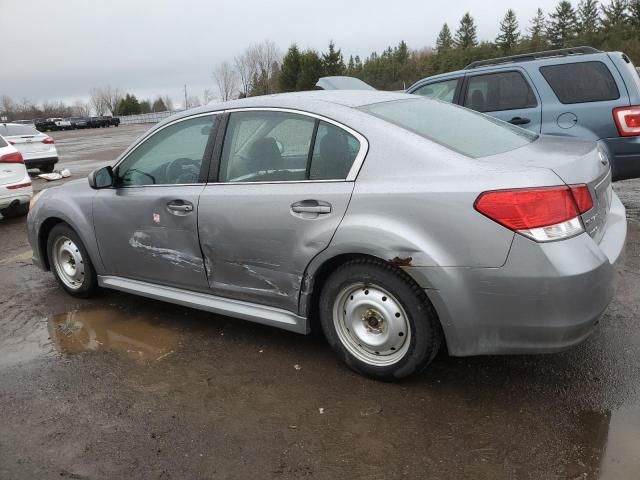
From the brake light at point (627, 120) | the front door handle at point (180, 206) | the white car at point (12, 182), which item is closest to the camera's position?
the front door handle at point (180, 206)

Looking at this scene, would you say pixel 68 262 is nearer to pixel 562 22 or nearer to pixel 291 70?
pixel 291 70

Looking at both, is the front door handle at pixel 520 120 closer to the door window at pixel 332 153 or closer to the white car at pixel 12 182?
the door window at pixel 332 153

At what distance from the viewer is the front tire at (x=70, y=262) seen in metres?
4.58

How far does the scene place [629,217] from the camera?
6.41 metres

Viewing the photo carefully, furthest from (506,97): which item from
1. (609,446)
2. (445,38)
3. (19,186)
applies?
(445,38)

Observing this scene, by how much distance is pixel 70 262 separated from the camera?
478 centimetres

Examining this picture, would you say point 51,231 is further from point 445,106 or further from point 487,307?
point 487,307

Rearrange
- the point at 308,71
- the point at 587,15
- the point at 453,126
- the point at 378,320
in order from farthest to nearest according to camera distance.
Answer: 1. the point at 587,15
2. the point at 308,71
3. the point at 453,126
4. the point at 378,320

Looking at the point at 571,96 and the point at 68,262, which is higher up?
the point at 571,96

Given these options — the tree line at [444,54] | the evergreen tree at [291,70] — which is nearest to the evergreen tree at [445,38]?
the tree line at [444,54]

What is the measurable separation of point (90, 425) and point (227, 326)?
1.34 m

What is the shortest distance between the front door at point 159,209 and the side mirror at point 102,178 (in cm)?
5

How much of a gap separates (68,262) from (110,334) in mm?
1080

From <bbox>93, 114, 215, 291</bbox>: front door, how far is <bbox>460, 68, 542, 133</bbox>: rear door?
411cm
